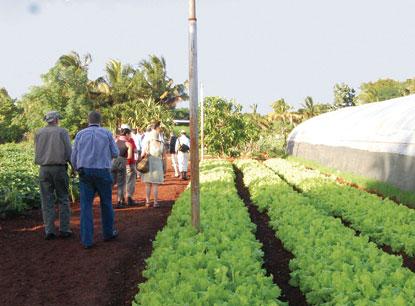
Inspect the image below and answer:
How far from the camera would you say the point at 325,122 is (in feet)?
76.9

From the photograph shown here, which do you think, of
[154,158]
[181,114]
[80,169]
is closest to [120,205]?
[154,158]

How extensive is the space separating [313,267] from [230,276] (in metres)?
0.90

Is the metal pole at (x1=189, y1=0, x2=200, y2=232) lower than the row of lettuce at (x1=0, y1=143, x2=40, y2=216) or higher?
higher

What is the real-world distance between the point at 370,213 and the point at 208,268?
175 inches

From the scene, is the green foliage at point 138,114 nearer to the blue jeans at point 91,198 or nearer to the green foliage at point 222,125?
the green foliage at point 222,125

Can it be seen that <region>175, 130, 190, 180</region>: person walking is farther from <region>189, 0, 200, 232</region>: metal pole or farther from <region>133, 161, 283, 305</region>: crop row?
<region>189, 0, 200, 232</region>: metal pole

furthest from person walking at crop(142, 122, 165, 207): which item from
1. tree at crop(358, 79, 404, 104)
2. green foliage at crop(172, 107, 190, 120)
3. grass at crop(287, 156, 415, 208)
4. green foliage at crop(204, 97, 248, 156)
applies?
tree at crop(358, 79, 404, 104)

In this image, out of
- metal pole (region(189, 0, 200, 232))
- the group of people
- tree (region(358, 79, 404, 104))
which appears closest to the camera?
metal pole (region(189, 0, 200, 232))

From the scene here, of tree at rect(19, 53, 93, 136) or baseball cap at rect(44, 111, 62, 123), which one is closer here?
baseball cap at rect(44, 111, 62, 123)

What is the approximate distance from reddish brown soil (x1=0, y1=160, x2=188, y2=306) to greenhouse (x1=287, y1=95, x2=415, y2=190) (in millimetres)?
6633

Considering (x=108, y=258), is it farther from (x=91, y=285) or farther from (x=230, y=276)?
(x=230, y=276)

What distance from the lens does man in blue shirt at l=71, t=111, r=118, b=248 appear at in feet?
21.8

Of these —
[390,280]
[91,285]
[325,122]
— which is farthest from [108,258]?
[325,122]

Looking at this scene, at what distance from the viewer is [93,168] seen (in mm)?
6730
